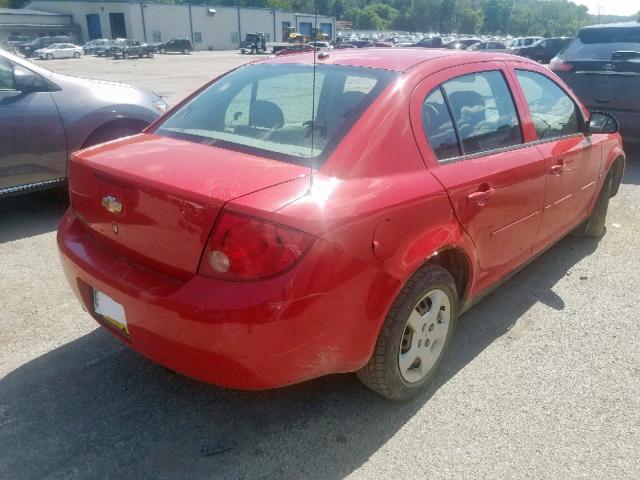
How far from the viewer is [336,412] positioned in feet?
8.43

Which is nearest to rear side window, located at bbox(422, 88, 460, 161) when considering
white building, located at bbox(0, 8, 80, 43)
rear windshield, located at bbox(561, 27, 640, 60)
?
rear windshield, located at bbox(561, 27, 640, 60)

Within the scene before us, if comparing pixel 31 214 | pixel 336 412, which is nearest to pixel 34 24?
pixel 31 214

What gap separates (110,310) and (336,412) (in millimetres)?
1107

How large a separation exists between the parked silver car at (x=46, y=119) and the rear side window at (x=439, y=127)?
137 inches

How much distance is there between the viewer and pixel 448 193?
2488mm

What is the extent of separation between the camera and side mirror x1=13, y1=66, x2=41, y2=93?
4578 millimetres

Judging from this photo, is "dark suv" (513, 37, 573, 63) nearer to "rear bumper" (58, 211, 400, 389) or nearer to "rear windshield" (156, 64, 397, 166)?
"rear windshield" (156, 64, 397, 166)

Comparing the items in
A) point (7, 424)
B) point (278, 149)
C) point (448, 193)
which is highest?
point (278, 149)

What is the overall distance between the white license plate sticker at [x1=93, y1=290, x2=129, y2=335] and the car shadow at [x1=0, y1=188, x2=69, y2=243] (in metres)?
2.63

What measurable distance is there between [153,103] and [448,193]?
390cm

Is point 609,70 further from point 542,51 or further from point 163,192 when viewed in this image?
point 542,51

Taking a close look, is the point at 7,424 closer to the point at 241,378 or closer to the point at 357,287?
the point at 241,378

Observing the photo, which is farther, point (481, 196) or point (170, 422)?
point (481, 196)

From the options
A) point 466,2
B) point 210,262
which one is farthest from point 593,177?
point 466,2
